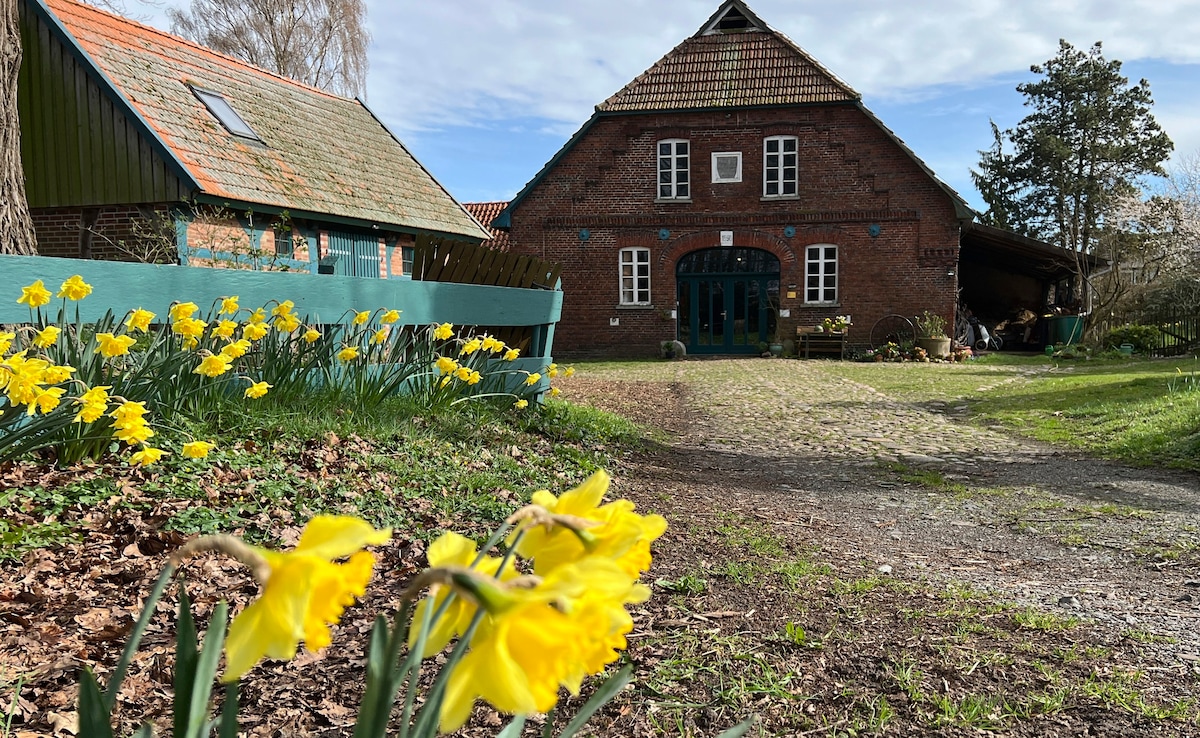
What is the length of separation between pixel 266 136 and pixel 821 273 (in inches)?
506

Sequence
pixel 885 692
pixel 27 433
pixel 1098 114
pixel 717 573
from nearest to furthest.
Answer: pixel 885 692
pixel 27 433
pixel 717 573
pixel 1098 114

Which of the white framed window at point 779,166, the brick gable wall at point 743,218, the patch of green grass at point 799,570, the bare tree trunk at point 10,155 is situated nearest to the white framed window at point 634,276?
the brick gable wall at point 743,218

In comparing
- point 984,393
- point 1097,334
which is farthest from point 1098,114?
point 984,393

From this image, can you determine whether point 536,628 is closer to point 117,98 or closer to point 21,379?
point 21,379

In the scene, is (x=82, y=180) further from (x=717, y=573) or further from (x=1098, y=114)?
(x=1098, y=114)

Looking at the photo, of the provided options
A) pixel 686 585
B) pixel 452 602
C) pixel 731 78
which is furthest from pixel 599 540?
pixel 731 78

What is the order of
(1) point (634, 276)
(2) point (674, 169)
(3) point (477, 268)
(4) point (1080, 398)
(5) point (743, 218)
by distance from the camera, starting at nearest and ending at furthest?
(3) point (477, 268)
(4) point (1080, 398)
(5) point (743, 218)
(2) point (674, 169)
(1) point (634, 276)

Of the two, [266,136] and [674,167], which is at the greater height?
[674,167]

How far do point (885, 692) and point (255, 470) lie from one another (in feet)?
9.58

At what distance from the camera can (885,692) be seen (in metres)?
2.41

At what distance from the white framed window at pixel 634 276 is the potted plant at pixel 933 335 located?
6.57 m

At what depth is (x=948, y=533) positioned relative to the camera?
4461 millimetres

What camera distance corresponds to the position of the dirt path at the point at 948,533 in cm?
262

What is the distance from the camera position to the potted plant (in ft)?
63.7
